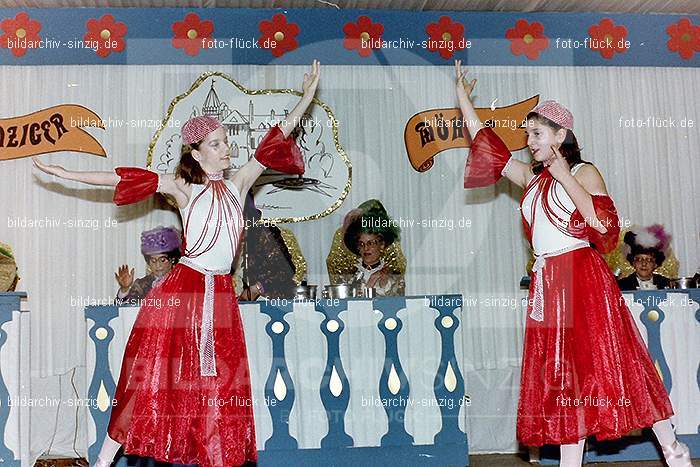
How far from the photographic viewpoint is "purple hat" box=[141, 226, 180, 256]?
5285 millimetres

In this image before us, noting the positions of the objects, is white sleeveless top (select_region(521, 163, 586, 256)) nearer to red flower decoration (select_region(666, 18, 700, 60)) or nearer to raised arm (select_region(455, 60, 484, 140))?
raised arm (select_region(455, 60, 484, 140))

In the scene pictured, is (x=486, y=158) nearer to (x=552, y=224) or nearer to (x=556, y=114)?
(x=556, y=114)

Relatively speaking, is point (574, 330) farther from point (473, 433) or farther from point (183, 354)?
point (473, 433)

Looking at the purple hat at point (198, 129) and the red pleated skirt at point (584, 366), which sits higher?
the purple hat at point (198, 129)

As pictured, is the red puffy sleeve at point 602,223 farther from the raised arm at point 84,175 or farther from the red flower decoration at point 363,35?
the red flower decoration at point 363,35

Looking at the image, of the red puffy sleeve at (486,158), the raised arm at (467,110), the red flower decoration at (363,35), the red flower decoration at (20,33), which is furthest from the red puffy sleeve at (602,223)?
the red flower decoration at (20,33)

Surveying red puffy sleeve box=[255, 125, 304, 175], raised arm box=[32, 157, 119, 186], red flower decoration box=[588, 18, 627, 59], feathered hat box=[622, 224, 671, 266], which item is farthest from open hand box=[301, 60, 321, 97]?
red flower decoration box=[588, 18, 627, 59]

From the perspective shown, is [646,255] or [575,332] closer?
[575,332]

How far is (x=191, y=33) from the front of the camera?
5770 millimetres

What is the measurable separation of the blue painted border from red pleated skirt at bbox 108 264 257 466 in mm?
2543

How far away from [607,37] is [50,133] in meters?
4.07

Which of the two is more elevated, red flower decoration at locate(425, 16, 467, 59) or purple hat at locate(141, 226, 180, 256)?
red flower decoration at locate(425, 16, 467, 59)

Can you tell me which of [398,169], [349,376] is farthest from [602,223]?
[398,169]

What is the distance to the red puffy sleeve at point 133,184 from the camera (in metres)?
3.92
